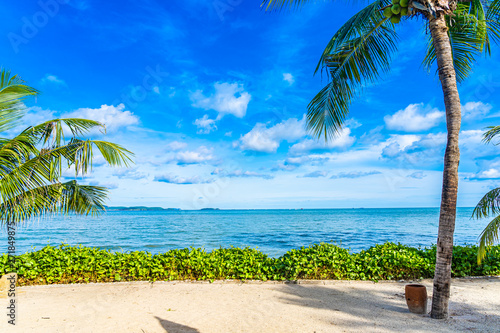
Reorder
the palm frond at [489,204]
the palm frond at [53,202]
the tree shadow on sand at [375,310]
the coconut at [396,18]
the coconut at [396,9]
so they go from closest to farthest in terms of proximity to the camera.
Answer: the tree shadow on sand at [375,310] < the coconut at [396,9] < the coconut at [396,18] < the palm frond at [53,202] < the palm frond at [489,204]

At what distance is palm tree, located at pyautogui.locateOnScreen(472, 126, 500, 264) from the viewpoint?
20.2ft

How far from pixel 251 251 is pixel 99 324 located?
4511 millimetres

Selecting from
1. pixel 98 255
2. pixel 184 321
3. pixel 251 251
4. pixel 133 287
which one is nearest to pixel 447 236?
pixel 184 321

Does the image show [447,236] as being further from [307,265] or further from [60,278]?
[60,278]

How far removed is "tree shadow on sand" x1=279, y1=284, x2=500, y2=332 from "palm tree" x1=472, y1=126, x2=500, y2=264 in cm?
113

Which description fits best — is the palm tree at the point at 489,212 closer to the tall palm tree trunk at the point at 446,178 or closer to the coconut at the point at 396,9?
the tall palm tree trunk at the point at 446,178

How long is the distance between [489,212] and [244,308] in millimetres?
6497

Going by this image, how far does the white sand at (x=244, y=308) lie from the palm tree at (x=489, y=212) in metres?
1.10

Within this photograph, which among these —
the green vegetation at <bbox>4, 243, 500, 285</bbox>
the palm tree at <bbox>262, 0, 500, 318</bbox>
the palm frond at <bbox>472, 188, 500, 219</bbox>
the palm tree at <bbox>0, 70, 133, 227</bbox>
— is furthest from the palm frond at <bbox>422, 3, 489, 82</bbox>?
the palm tree at <bbox>0, 70, 133, 227</bbox>

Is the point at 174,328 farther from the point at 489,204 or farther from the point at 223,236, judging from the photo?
the point at 223,236

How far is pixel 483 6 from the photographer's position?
6621mm

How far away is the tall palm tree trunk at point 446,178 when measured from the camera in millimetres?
4840

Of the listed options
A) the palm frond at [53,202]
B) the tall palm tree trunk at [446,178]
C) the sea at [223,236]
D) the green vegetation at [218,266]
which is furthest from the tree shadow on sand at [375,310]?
the palm frond at [53,202]

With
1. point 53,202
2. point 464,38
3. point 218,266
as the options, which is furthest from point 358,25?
point 53,202
